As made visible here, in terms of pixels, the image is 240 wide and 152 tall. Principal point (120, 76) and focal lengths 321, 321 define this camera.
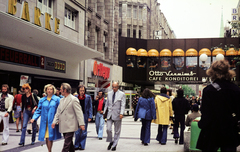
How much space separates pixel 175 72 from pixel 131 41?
673 cm

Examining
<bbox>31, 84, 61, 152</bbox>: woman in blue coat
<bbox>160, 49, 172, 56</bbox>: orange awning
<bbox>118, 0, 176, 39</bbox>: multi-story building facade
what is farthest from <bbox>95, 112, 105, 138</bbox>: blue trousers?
<bbox>118, 0, 176, 39</bbox>: multi-story building facade

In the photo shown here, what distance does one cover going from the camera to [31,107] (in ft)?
33.3

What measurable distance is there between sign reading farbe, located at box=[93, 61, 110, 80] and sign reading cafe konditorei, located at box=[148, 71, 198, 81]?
7752mm

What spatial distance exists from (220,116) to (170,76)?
116 ft

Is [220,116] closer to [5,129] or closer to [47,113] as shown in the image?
[47,113]

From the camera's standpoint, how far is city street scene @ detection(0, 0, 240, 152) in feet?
14.0

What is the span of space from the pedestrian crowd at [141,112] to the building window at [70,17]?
36.5 feet

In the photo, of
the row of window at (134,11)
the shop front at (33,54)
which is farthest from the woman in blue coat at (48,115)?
the row of window at (134,11)

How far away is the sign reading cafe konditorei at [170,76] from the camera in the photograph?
126 feet

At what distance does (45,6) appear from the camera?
20719 millimetres

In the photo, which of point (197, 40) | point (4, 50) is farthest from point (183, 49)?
point (4, 50)

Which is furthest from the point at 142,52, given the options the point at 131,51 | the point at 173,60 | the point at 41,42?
the point at 41,42

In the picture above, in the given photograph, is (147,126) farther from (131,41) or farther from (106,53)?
(131,41)

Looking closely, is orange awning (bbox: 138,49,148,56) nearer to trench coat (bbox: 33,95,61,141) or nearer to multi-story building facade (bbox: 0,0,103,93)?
multi-story building facade (bbox: 0,0,103,93)
